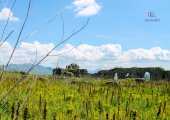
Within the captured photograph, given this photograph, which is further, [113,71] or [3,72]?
[113,71]

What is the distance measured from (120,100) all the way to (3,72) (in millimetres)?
9836

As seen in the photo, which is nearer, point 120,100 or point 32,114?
point 32,114

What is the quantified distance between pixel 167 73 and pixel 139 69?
18.0 feet

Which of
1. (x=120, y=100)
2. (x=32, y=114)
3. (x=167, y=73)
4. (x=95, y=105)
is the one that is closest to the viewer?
(x=32, y=114)

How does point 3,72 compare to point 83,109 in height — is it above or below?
above

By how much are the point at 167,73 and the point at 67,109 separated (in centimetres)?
3167

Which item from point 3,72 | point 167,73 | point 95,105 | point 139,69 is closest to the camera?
point 3,72

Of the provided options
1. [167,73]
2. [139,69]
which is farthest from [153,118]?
[139,69]

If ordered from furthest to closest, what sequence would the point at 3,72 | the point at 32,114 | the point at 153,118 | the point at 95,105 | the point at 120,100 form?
the point at 120,100 < the point at 95,105 < the point at 153,118 < the point at 32,114 < the point at 3,72

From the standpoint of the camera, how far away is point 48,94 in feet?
41.7

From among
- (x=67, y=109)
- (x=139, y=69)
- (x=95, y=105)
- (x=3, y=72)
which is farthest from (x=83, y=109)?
(x=139, y=69)

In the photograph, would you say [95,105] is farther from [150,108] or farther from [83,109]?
[150,108]

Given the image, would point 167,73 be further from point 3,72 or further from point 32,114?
point 3,72

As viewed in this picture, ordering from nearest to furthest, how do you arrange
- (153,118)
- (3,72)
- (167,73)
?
(3,72), (153,118), (167,73)
